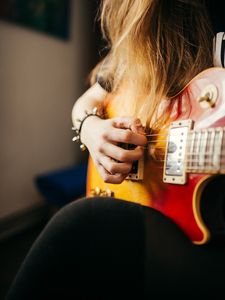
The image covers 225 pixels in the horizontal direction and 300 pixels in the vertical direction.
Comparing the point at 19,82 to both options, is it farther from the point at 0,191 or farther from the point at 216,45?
the point at 216,45

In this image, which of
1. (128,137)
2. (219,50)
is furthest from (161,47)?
(128,137)

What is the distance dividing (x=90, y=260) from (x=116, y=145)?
9.2 inches

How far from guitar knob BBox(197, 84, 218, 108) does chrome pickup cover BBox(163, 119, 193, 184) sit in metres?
0.04

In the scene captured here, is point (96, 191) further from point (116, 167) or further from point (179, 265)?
point (179, 265)

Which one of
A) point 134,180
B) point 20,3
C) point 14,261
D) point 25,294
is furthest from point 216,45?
point 20,3

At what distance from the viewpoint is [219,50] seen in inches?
23.9

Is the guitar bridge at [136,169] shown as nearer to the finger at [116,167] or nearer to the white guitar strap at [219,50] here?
the finger at [116,167]

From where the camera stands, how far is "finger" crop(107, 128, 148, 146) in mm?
607

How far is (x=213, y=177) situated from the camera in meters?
0.49

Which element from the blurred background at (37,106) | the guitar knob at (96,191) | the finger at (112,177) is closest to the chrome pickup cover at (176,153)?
the finger at (112,177)

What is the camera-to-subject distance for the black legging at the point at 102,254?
0.52m

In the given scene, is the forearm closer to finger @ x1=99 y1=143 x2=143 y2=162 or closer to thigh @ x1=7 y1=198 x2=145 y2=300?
finger @ x1=99 y1=143 x2=143 y2=162

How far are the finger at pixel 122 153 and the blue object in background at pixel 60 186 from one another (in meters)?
1.21

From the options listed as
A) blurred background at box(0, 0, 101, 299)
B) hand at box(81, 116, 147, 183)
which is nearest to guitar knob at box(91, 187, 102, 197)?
hand at box(81, 116, 147, 183)
